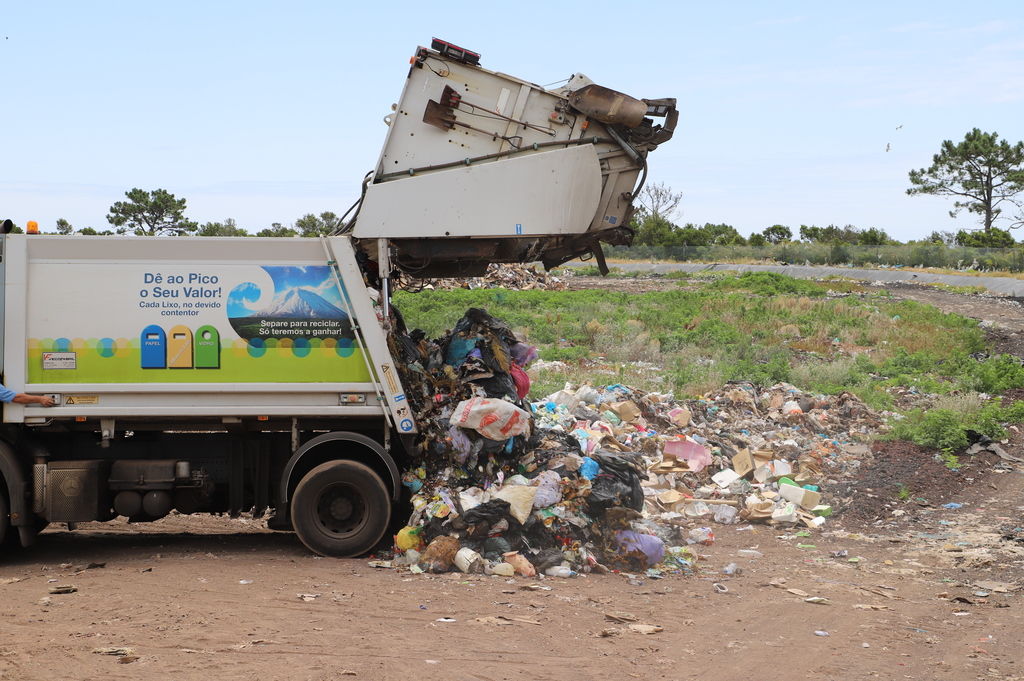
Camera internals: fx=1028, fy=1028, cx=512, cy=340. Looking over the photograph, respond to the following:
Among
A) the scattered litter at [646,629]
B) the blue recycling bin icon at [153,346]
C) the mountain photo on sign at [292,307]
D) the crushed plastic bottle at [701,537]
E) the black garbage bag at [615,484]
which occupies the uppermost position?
the mountain photo on sign at [292,307]

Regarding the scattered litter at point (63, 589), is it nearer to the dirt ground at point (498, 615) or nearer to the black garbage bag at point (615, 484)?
the dirt ground at point (498, 615)

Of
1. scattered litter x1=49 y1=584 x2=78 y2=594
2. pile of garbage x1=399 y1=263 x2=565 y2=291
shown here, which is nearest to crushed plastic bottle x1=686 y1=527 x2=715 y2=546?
scattered litter x1=49 y1=584 x2=78 y2=594

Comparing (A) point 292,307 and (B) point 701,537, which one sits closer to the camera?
(A) point 292,307

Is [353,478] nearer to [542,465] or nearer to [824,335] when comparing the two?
[542,465]

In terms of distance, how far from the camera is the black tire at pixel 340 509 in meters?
7.45

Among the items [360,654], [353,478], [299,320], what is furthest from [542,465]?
[360,654]

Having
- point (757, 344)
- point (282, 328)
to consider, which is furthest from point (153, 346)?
point (757, 344)

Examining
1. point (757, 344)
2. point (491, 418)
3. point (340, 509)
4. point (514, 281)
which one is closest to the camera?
point (491, 418)

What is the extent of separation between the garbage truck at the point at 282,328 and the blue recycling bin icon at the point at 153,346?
1 cm

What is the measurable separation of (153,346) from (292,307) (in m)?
1.01

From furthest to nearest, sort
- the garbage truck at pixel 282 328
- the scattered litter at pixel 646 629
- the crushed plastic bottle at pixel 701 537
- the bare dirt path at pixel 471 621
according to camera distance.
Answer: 1. the crushed plastic bottle at pixel 701 537
2. the garbage truck at pixel 282 328
3. the scattered litter at pixel 646 629
4. the bare dirt path at pixel 471 621

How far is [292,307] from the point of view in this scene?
7.33m

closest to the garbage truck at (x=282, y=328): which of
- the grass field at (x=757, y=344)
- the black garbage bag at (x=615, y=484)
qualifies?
the black garbage bag at (x=615, y=484)

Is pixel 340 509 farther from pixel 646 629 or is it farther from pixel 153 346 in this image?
pixel 646 629
